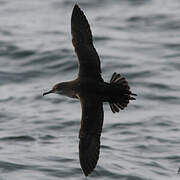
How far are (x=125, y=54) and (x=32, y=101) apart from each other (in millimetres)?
2651

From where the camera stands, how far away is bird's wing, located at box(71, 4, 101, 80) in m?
9.28

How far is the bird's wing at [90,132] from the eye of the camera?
8766mm

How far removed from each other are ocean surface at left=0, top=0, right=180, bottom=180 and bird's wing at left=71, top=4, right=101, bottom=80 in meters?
1.57

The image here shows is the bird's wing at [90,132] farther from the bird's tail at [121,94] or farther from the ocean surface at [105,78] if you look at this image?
the ocean surface at [105,78]

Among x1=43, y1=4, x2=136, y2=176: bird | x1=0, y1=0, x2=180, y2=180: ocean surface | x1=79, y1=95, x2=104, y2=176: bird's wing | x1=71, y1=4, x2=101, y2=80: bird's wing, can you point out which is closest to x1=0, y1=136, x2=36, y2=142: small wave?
x1=0, y1=0, x2=180, y2=180: ocean surface

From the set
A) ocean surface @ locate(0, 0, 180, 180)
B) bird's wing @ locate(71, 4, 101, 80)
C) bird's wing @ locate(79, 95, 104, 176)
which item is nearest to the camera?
bird's wing @ locate(79, 95, 104, 176)

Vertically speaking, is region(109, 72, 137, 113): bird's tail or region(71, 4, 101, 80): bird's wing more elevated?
region(71, 4, 101, 80): bird's wing

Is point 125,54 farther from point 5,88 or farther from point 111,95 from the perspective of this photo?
point 111,95

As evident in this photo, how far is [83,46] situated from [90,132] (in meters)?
1.15

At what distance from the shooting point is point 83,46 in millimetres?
9438

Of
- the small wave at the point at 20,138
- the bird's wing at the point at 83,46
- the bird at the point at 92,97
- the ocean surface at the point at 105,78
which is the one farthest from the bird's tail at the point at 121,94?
the small wave at the point at 20,138

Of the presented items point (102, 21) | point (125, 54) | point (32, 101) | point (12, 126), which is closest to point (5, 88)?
point (32, 101)

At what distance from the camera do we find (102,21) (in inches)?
688

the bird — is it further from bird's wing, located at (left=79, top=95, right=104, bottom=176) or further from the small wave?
the small wave
